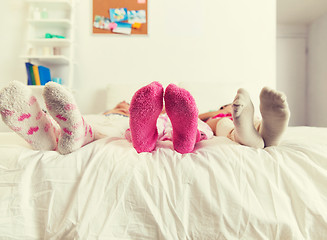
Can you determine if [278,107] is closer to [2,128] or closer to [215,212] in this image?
[215,212]

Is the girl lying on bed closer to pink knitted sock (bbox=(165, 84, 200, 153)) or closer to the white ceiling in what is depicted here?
pink knitted sock (bbox=(165, 84, 200, 153))

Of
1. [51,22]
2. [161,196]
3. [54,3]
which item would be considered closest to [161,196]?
[161,196]

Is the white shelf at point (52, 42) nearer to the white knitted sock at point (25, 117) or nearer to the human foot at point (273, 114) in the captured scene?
the white knitted sock at point (25, 117)

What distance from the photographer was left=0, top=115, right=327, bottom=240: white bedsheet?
50cm

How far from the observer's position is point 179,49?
7.20 ft

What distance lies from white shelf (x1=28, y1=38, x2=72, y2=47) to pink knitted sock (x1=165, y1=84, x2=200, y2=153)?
1690 millimetres

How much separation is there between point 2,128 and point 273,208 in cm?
210

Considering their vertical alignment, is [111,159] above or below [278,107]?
below

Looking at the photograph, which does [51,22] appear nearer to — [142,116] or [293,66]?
[142,116]

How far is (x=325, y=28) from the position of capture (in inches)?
133

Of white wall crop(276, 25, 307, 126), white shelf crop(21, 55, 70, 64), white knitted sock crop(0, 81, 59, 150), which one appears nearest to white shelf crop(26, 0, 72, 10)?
white shelf crop(21, 55, 70, 64)

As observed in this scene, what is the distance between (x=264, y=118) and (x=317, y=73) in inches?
146

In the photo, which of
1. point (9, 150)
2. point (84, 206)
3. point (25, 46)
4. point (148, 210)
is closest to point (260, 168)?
point (148, 210)

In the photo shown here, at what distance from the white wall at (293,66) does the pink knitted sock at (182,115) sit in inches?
150
